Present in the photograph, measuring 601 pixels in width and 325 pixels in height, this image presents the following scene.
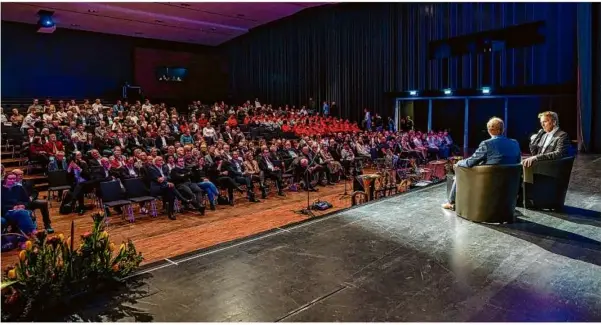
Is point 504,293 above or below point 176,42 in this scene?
below

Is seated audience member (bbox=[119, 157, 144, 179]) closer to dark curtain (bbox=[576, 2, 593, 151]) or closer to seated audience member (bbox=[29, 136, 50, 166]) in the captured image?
seated audience member (bbox=[29, 136, 50, 166])

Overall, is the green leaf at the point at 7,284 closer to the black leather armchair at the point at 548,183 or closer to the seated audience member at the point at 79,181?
the black leather armchair at the point at 548,183

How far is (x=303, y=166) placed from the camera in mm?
9203

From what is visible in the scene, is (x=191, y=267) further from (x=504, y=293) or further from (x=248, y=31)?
(x=248, y=31)

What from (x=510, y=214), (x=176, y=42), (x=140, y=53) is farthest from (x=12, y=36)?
(x=510, y=214)

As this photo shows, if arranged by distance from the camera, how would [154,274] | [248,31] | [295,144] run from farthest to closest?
[248,31] < [295,144] < [154,274]

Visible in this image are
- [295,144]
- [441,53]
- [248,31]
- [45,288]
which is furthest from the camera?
[248,31]

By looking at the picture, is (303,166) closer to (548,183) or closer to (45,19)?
(548,183)

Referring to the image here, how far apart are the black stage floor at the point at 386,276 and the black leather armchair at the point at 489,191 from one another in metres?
0.14

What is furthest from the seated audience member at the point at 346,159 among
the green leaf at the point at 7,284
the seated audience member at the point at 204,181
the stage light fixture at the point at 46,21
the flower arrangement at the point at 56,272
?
the stage light fixture at the point at 46,21

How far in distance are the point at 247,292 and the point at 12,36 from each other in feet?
57.0

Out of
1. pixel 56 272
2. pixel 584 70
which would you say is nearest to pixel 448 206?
pixel 56 272

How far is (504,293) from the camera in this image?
2.69 m

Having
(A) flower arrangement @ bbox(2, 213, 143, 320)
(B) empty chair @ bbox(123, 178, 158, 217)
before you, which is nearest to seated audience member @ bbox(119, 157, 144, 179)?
(B) empty chair @ bbox(123, 178, 158, 217)
